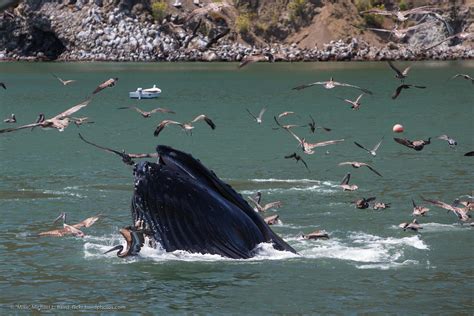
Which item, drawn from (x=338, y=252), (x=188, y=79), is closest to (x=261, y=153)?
(x=338, y=252)

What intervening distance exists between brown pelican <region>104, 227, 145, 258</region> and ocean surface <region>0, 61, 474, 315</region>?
0.31 meters

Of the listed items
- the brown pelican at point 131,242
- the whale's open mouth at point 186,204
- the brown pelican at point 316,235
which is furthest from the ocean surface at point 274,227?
the whale's open mouth at point 186,204

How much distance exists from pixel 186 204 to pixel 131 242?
2.81 metres

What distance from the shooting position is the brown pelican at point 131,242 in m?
22.5

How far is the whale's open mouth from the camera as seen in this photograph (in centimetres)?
2192

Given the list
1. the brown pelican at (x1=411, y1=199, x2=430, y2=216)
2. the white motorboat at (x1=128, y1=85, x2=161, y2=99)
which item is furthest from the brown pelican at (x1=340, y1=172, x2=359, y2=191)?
the white motorboat at (x1=128, y1=85, x2=161, y2=99)

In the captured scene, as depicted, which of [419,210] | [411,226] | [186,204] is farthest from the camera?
[419,210]

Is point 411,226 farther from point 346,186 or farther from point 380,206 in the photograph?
point 346,186

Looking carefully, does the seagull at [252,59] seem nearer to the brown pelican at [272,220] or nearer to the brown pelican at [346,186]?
the brown pelican at [272,220]

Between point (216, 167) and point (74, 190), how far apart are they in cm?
934

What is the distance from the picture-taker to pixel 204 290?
78.1 feet

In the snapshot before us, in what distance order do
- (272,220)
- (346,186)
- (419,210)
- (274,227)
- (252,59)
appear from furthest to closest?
(346,186) → (419,210) → (274,227) → (272,220) → (252,59)

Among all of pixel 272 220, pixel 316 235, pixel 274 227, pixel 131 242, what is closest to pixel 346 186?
pixel 274 227

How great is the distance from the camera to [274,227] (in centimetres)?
3072
